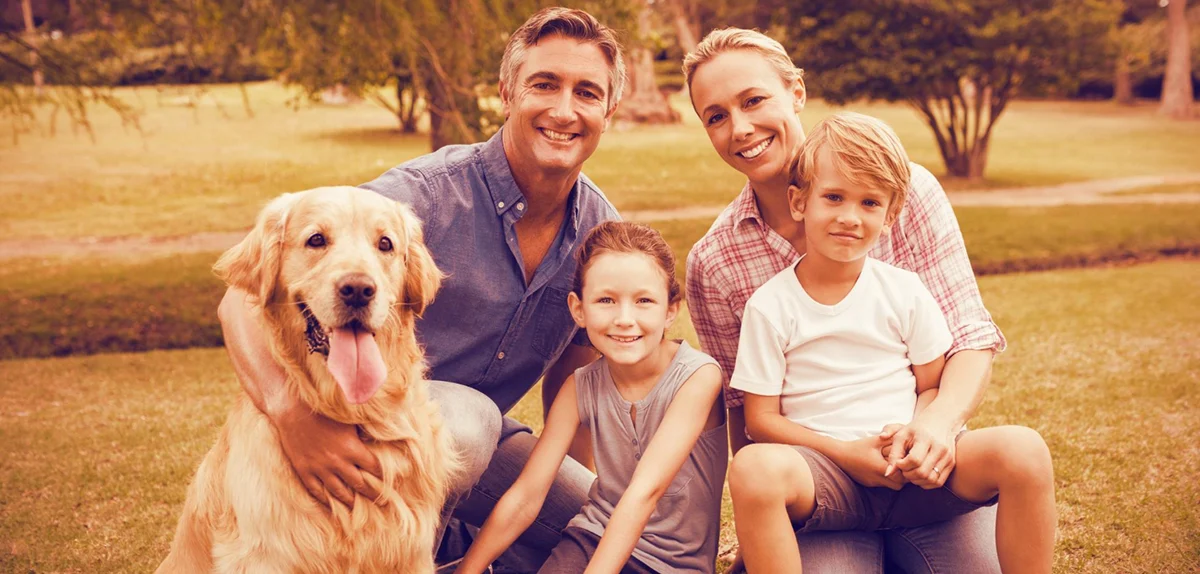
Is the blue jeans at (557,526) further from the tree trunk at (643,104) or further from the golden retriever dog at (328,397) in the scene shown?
the tree trunk at (643,104)

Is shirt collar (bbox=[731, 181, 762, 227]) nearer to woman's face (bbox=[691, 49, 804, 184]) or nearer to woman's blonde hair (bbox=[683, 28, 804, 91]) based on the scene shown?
woman's face (bbox=[691, 49, 804, 184])

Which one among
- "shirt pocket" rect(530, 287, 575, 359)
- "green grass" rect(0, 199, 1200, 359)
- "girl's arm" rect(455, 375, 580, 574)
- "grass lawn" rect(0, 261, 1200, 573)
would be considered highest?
"shirt pocket" rect(530, 287, 575, 359)

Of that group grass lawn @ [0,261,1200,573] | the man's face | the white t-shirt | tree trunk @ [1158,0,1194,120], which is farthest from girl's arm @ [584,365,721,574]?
tree trunk @ [1158,0,1194,120]

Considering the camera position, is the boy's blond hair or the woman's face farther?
the woman's face

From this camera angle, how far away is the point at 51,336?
303 inches

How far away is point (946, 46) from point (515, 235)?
15.8m

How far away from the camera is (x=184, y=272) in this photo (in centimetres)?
969

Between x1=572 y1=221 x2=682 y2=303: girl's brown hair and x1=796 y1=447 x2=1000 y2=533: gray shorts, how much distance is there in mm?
737

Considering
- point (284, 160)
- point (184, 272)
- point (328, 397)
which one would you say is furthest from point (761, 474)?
point (284, 160)

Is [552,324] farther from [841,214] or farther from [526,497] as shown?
[841,214]

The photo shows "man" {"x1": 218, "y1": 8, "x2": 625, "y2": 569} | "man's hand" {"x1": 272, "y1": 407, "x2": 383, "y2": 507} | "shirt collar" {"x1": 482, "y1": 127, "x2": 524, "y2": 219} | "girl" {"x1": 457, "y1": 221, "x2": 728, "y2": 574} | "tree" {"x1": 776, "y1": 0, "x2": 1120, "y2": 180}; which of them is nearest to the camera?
"man's hand" {"x1": 272, "y1": 407, "x2": 383, "y2": 507}

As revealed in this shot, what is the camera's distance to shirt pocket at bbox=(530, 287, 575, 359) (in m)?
3.53

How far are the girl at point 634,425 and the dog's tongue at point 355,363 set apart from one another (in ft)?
2.43

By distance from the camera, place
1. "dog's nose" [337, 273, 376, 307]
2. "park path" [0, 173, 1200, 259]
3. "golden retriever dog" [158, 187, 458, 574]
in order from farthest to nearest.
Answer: "park path" [0, 173, 1200, 259] < "golden retriever dog" [158, 187, 458, 574] < "dog's nose" [337, 273, 376, 307]
